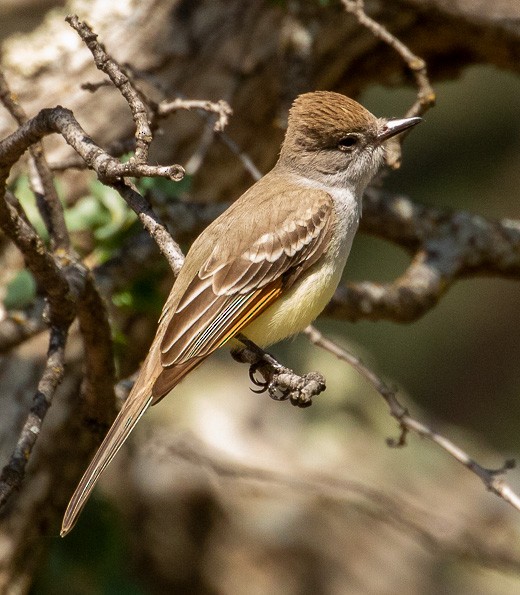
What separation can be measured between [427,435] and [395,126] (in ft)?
4.51

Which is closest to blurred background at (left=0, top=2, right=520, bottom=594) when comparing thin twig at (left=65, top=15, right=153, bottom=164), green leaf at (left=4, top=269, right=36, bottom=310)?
green leaf at (left=4, top=269, right=36, bottom=310)

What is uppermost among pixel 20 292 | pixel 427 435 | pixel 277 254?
pixel 20 292

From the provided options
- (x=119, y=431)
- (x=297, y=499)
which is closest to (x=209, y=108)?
(x=119, y=431)

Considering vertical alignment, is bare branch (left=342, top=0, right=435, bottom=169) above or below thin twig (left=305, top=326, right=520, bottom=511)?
above

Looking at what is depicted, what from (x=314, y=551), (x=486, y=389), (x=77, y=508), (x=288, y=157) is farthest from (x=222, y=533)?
(x=486, y=389)

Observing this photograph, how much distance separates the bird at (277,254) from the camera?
3998 millimetres

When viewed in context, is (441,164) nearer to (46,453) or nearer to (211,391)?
(211,391)

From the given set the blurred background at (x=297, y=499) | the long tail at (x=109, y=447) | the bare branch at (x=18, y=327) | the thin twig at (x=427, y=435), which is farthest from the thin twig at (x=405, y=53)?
the bare branch at (x=18, y=327)

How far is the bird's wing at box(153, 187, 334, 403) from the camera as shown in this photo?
4.01 metres

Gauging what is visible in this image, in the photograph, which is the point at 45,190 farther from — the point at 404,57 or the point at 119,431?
the point at 404,57

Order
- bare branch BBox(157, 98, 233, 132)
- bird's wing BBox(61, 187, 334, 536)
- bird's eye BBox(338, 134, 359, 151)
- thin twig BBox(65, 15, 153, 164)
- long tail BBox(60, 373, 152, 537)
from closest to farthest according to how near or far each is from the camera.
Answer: thin twig BBox(65, 15, 153, 164) < long tail BBox(60, 373, 152, 537) < bare branch BBox(157, 98, 233, 132) < bird's wing BBox(61, 187, 334, 536) < bird's eye BBox(338, 134, 359, 151)

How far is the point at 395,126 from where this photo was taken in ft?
15.5

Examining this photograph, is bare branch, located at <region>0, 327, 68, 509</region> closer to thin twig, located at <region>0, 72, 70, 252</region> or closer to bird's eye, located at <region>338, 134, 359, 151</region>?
thin twig, located at <region>0, 72, 70, 252</region>

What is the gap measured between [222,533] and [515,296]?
6.51m
